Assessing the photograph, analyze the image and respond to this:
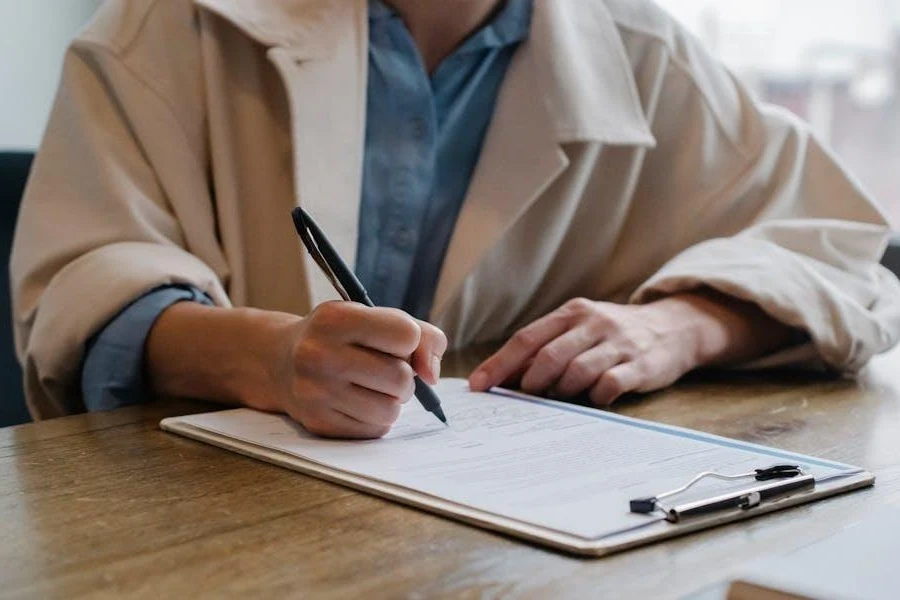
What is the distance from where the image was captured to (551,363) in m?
0.91

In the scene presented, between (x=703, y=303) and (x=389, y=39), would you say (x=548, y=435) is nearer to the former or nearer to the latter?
(x=703, y=303)

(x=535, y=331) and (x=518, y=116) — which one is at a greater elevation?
(x=518, y=116)

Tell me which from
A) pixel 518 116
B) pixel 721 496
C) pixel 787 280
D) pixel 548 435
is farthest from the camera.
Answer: pixel 518 116

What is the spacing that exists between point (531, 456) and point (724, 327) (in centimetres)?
40

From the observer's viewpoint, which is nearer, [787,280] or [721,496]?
[721,496]

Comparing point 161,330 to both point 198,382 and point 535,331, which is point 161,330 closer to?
point 198,382

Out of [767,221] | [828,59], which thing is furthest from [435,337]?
[828,59]

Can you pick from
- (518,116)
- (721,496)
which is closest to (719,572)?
(721,496)

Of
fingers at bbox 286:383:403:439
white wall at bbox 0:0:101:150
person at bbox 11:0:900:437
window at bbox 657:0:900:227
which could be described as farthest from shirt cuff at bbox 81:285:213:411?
window at bbox 657:0:900:227

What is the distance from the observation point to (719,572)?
0.51m

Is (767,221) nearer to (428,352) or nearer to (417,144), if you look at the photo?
(417,144)

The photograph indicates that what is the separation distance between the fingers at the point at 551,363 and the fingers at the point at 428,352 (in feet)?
0.55

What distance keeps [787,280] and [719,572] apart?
584 millimetres

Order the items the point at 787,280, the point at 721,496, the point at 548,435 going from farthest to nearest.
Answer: the point at 787,280 → the point at 548,435 → the point at 721,496
